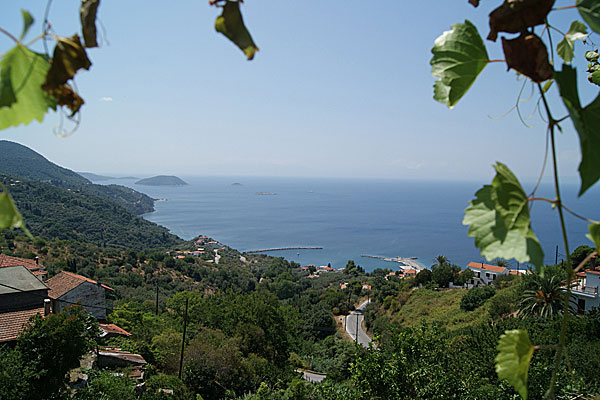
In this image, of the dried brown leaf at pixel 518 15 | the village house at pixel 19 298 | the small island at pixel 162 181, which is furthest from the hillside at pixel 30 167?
the small island at pixel 162 181

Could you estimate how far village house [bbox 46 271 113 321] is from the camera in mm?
13348

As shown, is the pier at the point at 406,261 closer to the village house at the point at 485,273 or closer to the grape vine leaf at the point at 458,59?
the village house at the point at 485,273

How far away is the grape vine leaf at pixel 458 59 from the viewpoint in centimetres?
42

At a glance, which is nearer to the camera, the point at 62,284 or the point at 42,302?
the point at 42,302

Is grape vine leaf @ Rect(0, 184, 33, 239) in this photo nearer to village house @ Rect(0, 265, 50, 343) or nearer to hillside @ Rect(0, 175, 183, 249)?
village house @ Rect(0, 265, 50, 343)

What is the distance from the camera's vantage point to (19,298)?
10164 millimetres

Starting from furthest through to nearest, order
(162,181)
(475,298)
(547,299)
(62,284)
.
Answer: (162,181)
(475,298)
(62,284)
(547,299)

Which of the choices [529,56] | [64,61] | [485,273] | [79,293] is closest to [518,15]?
[529,56]

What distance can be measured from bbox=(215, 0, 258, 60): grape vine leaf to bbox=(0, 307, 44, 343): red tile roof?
10.00 metres

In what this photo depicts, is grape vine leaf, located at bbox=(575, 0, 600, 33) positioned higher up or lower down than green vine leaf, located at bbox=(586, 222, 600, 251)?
higher up

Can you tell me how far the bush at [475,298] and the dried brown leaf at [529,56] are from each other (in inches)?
871

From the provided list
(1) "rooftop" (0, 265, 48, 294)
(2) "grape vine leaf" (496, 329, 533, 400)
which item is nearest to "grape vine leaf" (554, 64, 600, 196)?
(2) "grape vine leaf" (496, 329, 533, 400)

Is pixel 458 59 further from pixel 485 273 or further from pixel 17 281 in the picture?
pixel 485 273

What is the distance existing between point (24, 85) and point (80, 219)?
48.1m
